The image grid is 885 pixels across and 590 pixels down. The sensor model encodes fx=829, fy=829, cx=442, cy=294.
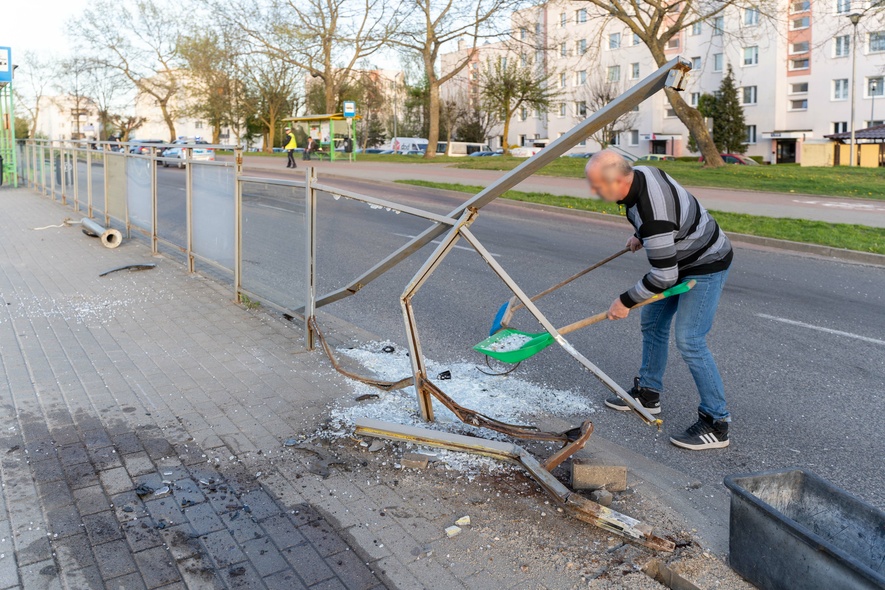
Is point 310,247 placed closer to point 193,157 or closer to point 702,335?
point 702,335

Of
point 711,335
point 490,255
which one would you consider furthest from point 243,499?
point 711,335

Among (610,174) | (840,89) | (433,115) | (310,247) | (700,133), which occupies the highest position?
(840,89)

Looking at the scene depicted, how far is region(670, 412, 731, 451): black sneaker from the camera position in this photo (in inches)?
183

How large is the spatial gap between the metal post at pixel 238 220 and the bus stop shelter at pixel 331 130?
109ft

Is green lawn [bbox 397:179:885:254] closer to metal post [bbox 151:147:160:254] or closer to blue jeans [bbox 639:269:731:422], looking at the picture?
metal post [bbox 151:147:160:254]

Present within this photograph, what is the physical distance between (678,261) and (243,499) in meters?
2.55

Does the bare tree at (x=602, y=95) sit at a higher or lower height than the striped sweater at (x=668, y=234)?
higher

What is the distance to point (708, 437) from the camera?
466 centimetres

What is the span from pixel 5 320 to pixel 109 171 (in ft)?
20.2

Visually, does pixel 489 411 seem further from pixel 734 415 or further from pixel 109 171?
pixel 109 171

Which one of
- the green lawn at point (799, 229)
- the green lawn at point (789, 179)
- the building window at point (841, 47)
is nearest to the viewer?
the green lawn at point (799, 229)

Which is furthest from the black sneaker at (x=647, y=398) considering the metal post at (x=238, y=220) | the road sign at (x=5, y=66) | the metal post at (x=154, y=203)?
the road sign at (x=5, y=66)

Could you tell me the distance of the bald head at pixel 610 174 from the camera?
402 centimetres

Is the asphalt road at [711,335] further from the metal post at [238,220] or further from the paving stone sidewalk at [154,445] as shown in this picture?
the paving stone sidewalk at [154,445]
